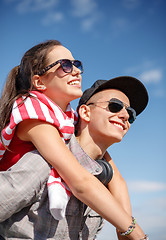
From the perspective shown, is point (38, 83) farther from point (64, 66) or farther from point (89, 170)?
point (89, 170)

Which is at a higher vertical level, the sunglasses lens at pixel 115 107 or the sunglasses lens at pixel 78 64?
the sunglasses lens at pixel 78 64

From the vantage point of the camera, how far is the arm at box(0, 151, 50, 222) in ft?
8.82

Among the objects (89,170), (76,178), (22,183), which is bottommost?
(22,183)

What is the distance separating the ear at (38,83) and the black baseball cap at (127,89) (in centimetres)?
76

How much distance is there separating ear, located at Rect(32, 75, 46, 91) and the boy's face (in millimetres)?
766

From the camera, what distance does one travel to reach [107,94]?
3828mm

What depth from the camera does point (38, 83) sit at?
11.1ft

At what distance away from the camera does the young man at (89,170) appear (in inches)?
109

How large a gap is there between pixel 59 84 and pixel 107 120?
0.77 meters

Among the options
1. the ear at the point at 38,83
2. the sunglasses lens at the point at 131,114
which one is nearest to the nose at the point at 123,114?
the sunglasses lens at the point at 131,114

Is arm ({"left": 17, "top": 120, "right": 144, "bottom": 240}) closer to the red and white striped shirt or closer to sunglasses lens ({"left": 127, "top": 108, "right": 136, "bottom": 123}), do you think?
the red and white striped shirt

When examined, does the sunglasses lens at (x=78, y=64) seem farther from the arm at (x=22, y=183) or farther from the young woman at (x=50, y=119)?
the arm at (x=22, y=183)

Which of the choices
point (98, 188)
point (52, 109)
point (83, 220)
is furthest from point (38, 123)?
point (83, 220)

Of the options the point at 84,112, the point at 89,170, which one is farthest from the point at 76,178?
the point at 84,112
